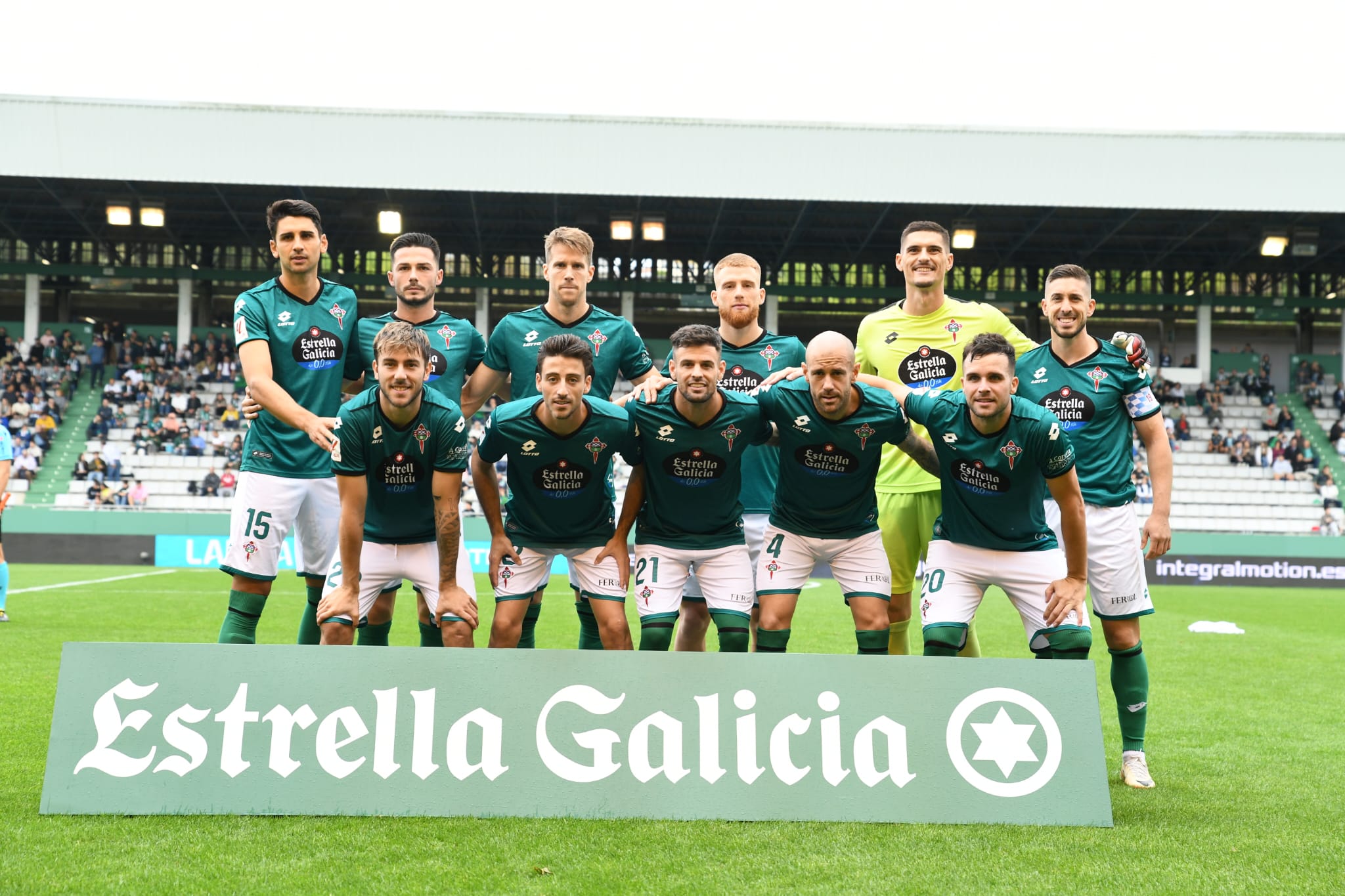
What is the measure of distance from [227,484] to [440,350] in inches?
797

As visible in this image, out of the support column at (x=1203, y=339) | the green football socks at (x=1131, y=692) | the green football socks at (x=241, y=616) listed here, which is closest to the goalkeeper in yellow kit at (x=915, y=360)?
the green football socks at (x=1131, y=692)

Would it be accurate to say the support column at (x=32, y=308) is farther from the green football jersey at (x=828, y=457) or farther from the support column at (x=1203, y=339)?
the support column at (x=1203, y=339)

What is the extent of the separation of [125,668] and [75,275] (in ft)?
98.3

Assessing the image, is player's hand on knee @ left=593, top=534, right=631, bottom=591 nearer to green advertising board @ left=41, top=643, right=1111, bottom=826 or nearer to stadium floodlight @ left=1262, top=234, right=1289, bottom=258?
green advertising board @ left=41, top=643, right=1111, bottom=826

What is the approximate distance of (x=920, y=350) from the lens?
5.79 metres

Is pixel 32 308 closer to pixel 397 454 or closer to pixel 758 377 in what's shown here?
pixel 397 454

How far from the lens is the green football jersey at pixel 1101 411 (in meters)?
5.20

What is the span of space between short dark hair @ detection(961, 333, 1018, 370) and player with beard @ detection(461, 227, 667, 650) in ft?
5.43

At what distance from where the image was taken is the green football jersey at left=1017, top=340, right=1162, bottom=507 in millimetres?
5203

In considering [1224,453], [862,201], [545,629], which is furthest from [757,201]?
[545,629]

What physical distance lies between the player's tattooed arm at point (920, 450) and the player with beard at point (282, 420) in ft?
9.13

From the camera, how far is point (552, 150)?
24312mm

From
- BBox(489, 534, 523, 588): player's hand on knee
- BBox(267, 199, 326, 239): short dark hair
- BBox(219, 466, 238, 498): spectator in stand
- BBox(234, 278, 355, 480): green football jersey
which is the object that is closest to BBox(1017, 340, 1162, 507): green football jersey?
BBox(489, 534, 523, 588): player's hand on knee

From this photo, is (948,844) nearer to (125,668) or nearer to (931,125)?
(125,668)
